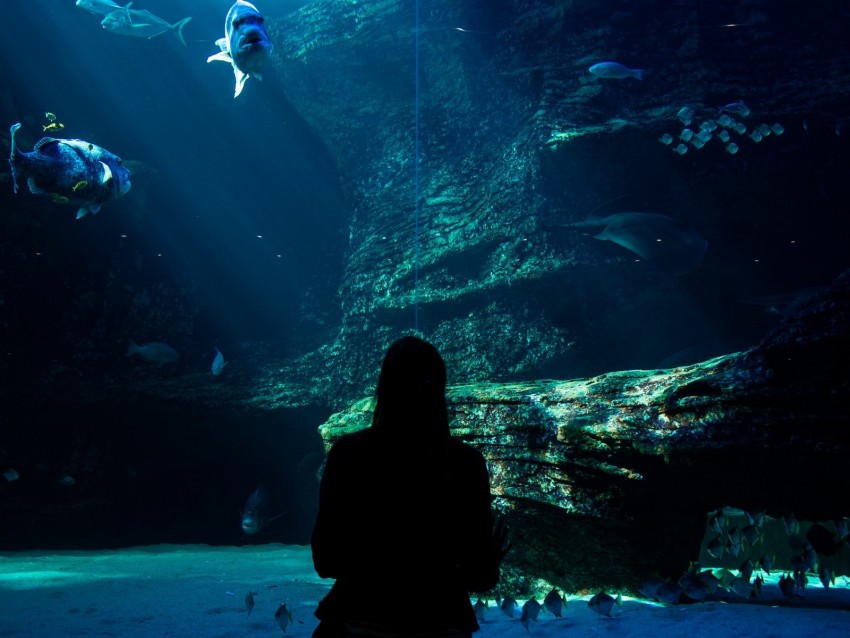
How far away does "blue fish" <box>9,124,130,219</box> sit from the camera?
178 inches

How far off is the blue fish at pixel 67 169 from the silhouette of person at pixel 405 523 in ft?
14.5

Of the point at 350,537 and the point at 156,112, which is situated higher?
the point at 156,112

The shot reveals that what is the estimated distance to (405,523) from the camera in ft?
4.81

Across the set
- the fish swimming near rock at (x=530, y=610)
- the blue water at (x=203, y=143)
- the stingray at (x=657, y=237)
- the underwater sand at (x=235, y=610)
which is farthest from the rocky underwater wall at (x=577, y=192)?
the fish swimming near rock at (x=530, y=610)

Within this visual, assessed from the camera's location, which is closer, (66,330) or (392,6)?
(66,330)

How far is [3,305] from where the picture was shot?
28.0 feet

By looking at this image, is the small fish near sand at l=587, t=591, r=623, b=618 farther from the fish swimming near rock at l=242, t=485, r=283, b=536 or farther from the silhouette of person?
the fish swimming near rock at l=242, t=485, r=283, b=536

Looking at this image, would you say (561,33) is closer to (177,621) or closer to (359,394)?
(359,394)

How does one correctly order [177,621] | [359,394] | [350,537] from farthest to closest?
[359,394], [177,621], [350,537]

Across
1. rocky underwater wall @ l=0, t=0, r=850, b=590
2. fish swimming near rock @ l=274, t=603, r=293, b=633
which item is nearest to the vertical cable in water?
rocky underwater wall @ l=0, t=0, r=850, b=590

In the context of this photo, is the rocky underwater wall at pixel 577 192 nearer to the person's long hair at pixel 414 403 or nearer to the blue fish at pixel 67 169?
the blue fish at pixel 67 169

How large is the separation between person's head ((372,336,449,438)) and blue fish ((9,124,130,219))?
14.5 ft

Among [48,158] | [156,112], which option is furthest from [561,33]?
[156,112]

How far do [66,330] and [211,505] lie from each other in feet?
13.8
